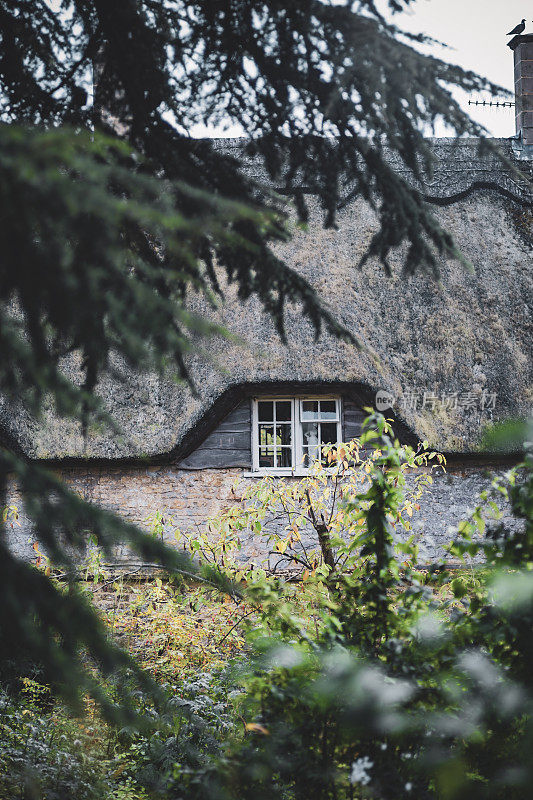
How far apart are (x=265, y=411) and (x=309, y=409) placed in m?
0.50

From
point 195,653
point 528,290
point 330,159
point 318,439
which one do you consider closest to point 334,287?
point 318,439

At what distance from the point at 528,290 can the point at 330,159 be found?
676cm

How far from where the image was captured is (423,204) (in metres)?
3.04

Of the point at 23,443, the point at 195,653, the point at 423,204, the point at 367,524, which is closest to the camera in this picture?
the point at 367,524

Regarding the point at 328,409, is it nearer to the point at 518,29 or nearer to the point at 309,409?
the point at 309,409

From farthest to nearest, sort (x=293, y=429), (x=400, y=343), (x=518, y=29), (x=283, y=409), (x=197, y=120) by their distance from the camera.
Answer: (x=518, y=29)
(x=400, y=343)
(x=283, y=409)
(x=293, y=429)
(x=197, y=120)

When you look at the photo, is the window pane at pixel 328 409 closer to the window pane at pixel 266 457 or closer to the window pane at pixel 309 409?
the window pane at pixel 309 409

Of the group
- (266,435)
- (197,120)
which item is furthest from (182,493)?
(197,120)

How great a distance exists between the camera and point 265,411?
8141 millimetres

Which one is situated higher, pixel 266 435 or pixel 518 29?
pixel 518 29

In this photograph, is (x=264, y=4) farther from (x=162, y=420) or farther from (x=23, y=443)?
(x=23, y=443)

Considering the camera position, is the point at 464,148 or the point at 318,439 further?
the point at 464,148

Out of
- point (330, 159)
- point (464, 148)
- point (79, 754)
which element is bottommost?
point (79, 754)

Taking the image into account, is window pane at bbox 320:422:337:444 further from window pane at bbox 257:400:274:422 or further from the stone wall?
the stone wall
